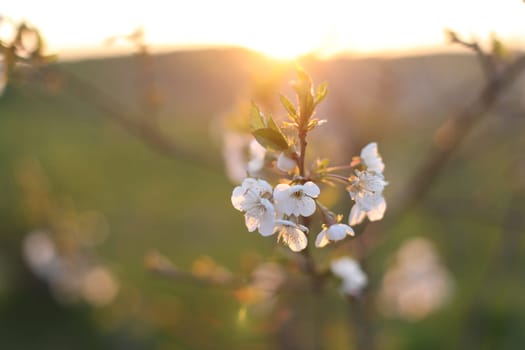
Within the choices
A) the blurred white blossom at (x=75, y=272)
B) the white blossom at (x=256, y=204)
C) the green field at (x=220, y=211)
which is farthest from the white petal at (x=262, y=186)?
the blurred white blossom at (x=75, y=272)

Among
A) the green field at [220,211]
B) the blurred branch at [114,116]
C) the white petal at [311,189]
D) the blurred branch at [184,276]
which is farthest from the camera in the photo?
the green field at [220,211]

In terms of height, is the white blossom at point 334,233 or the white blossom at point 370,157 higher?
the white blossom at point 370,157

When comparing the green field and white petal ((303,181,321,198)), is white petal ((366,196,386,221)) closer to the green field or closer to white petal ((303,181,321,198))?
white petal ((303,181,321,198))

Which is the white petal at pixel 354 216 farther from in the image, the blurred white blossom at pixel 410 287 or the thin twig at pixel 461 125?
the blurred white blossom at pixel 410 287

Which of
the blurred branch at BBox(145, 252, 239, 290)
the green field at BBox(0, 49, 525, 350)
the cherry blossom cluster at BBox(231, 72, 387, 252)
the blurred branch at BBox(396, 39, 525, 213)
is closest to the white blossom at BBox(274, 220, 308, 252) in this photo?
the cherry blossom cluster at BBox(231, 72, 387, 252)

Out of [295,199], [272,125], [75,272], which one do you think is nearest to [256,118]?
[272,125]

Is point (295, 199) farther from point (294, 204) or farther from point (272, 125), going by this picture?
point (272, 125)

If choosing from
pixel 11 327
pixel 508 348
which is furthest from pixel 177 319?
pixel 11 327
